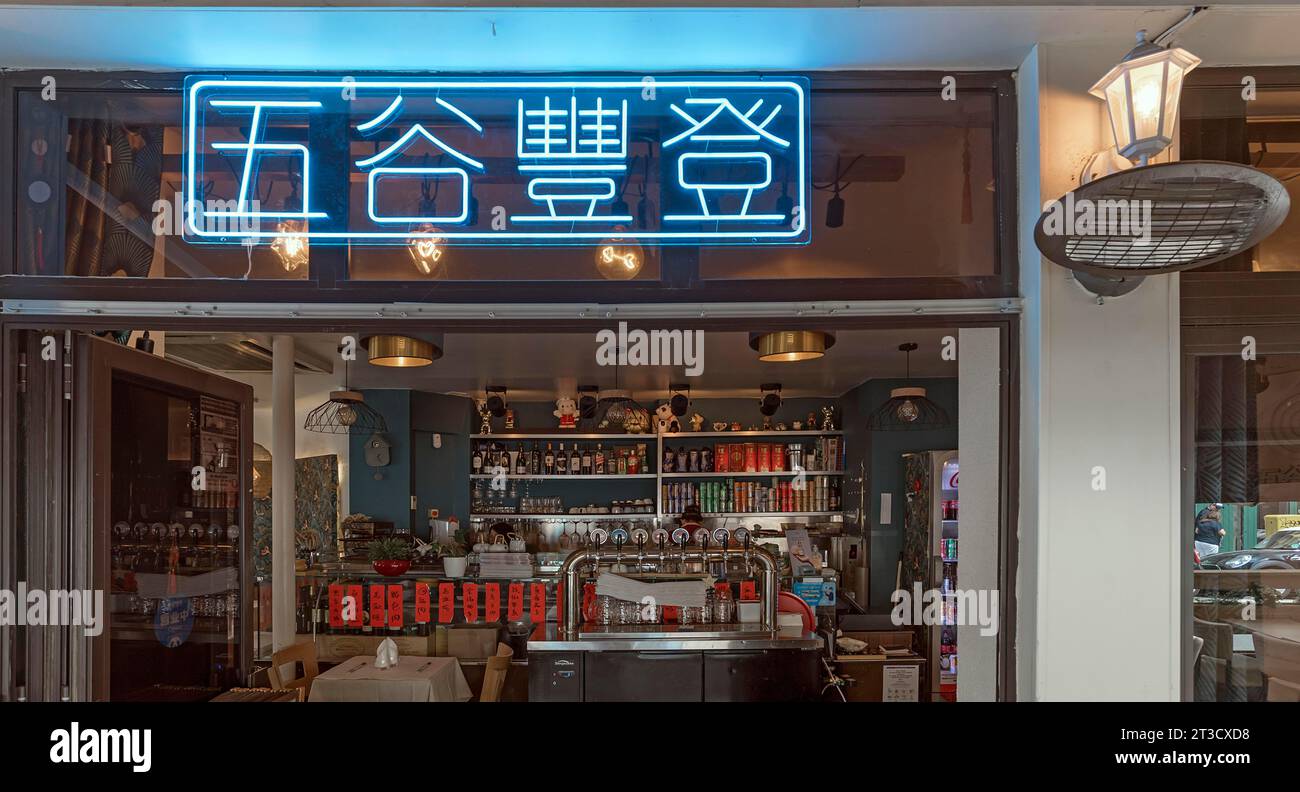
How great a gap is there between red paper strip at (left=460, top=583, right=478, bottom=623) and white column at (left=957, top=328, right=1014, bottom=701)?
4.38 meters

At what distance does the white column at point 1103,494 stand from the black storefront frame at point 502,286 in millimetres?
169

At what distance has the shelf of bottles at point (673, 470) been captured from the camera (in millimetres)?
8875

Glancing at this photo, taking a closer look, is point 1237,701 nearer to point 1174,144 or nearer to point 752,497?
point 1174,144

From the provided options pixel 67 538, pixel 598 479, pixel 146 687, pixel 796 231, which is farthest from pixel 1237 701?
pixel 598 479

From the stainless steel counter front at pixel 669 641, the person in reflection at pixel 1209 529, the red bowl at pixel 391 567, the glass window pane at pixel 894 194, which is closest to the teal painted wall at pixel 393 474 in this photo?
the red bowl at pixel 391 567

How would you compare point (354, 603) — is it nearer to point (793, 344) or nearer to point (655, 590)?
point (655, 590)

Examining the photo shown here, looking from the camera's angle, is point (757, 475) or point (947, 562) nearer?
point (947, 562)

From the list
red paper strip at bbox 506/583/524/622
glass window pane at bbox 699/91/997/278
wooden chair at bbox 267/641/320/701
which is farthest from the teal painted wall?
glass window pane at bbox 699/91/997/278

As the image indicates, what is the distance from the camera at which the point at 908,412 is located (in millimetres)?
6570

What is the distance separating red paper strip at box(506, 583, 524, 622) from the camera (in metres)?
6.14

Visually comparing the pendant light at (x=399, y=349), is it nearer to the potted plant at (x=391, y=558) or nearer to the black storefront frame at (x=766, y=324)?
the potted plant at (x=391, y=558)

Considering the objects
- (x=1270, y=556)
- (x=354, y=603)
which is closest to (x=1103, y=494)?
(x=1270, y=556)

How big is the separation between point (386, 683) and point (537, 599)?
1.71 m

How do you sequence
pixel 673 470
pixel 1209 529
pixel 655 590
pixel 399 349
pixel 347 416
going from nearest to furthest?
pixel 1209 529 < pixel 655 590 < pixel 399 349 < pixel 347 416 < pixel 673 470
